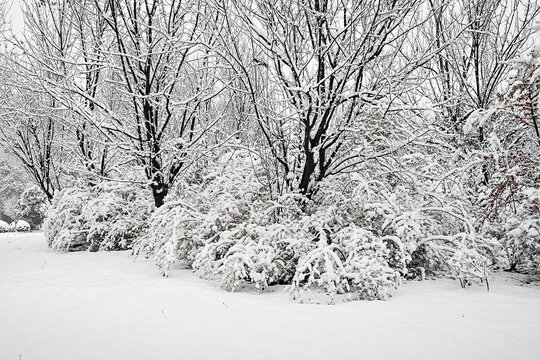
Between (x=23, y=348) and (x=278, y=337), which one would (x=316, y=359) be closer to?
(x=278, y=337)

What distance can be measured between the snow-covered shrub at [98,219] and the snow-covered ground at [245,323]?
9.75 feet

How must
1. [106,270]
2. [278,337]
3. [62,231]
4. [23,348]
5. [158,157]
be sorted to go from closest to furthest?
1. [23,348]
2. [278,337]
3. [106,270]
4. [158,157]
5. [62,231]

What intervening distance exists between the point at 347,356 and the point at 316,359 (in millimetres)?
216

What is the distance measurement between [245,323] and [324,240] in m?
1.74

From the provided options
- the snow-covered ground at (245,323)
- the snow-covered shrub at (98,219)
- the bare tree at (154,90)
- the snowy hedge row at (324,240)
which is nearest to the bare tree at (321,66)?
the snowy hedge row at (324,240)

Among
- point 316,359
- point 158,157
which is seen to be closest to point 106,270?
point 158,157

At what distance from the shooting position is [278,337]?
2.80 meters

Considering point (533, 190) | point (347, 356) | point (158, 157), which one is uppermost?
point (158, 157)

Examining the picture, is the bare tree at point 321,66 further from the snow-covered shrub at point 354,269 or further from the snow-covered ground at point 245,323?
the snow-covered ground at point 245,323

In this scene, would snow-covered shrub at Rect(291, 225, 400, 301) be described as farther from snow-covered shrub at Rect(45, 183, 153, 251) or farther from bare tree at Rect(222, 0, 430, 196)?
snow-covered shrub at Rect(45, 183, 153, 251)

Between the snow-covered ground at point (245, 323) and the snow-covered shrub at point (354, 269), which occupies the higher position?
the snow-covered shrub at point (354, 269)

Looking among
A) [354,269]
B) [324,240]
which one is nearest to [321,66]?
[324,240]

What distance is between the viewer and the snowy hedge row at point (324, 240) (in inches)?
167

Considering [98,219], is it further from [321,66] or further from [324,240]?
[321,66]
